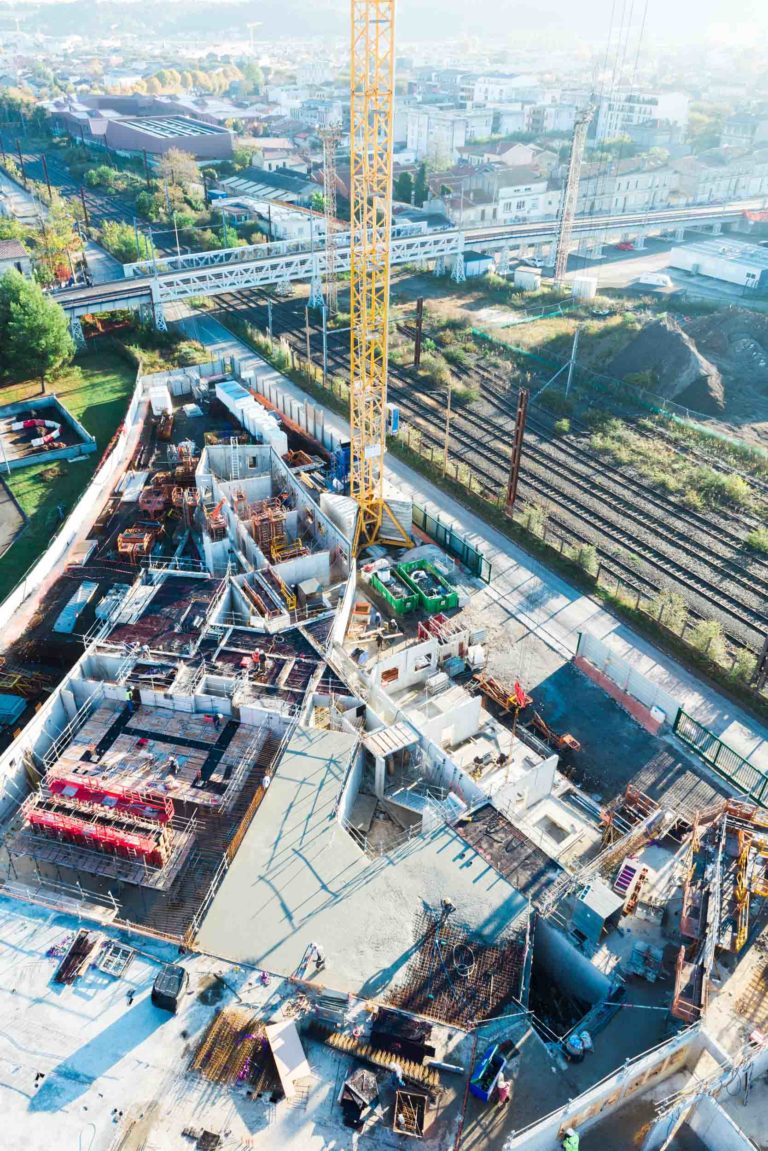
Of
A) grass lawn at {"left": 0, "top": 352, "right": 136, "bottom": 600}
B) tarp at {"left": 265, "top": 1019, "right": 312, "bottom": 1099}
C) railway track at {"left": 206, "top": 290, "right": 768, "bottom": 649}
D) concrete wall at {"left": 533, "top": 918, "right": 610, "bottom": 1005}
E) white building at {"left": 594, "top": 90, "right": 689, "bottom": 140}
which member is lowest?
grass lawn at {"left": 0, "top": 352, "right": 136, "bottom": 600}

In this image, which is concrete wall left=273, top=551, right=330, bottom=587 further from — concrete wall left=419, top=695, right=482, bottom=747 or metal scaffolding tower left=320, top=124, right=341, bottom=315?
metal scaffolding tower left=320, top=124, right=341, bottom=315

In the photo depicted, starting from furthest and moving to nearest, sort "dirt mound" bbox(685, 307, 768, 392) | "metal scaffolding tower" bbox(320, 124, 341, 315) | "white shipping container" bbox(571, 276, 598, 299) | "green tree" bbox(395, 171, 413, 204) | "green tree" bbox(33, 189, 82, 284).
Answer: "green tree" bbox(395, 171, 413, 204), "white shipping container" bbox(571, 276, 598, 299), "green tree" bbox(33, 189, 82, 284), "metal scaffolding tower" bbox(320, 124, 341, 315), "dirt mound" bbox(685, 307, 768, 392)

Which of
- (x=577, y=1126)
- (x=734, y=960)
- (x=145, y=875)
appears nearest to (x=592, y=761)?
(x=734, y=960)

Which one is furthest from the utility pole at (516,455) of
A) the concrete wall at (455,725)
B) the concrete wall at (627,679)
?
the concrete wall at (455,725)

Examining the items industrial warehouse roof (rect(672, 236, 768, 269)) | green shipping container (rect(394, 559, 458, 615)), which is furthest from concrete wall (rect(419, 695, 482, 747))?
industrial warehouse roof (rect(672, 236, 768, 269))

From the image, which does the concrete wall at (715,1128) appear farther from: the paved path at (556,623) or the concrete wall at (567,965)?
the paved path at (556,623)
